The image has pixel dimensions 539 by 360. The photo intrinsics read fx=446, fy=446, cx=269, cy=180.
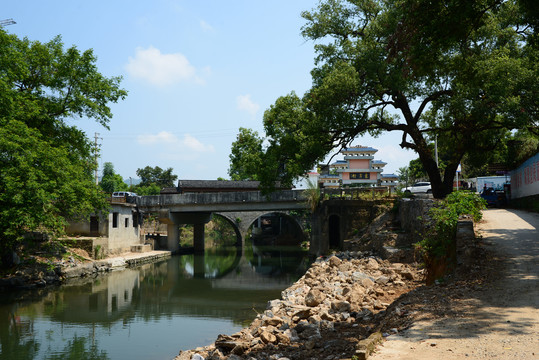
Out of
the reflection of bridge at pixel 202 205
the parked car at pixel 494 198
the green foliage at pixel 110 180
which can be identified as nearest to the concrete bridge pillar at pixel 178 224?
the reflection of bridge at pixel 202 205

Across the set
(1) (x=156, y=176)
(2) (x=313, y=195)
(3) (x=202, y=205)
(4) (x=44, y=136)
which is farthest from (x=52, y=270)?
(1) (x=156, y=176)

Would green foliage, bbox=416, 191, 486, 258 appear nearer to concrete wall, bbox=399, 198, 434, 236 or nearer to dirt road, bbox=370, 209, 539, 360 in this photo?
dirt road, bbox=370, 209, 539, 360

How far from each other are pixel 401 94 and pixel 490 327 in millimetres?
13889

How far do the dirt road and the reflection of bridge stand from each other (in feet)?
72.3

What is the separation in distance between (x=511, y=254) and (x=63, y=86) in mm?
20021

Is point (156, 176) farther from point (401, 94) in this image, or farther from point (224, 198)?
point (401, 94)

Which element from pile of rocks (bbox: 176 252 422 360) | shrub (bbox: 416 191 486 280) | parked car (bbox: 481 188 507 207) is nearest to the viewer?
pile of rocks (bbox: 176 252 422 360)

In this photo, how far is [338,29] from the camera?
1959cm

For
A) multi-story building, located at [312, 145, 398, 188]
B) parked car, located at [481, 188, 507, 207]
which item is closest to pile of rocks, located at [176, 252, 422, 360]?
parked car, located at [481, 188, 507, 207]

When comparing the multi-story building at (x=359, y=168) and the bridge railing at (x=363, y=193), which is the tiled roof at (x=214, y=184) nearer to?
the multi-story building at (x=359, y=168)

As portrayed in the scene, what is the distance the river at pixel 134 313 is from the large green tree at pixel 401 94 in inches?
245

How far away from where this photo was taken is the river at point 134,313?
11523 mm

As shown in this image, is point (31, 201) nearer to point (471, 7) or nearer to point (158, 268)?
point (158, 268)

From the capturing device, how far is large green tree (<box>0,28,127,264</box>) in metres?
16.7
